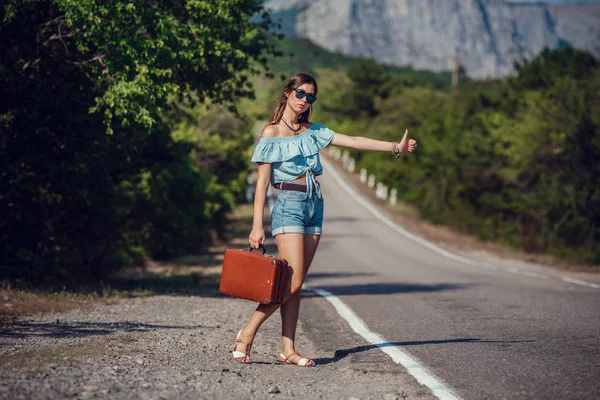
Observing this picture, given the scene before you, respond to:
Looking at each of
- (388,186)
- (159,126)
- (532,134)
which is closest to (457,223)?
(532,134)

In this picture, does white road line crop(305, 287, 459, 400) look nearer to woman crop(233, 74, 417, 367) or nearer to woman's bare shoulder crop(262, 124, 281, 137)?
woman crop(233, 74, 417, 367)

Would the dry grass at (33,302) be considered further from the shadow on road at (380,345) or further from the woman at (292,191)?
the shadow on road at (380,345)

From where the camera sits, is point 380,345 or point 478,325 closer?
point 380,345

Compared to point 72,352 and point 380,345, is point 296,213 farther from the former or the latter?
point 72,352

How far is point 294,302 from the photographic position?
6430 mm

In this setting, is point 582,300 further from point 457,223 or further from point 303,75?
point 457,223

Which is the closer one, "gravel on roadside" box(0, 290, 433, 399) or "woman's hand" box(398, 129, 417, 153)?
"gravel on roadside" box(0, 290, 433, 399)

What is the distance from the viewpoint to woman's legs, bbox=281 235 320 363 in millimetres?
6277

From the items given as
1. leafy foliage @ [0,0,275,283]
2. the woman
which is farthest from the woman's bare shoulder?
leafy foliage @ [0,0,275,283]

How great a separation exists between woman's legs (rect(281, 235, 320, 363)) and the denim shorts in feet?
0.29

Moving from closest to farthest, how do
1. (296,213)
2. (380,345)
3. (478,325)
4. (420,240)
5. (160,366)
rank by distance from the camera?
(160,366)
(296,213)
(380,345)
(478,325)
(420,240)

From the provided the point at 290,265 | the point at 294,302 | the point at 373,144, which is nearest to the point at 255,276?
the point at 290,265

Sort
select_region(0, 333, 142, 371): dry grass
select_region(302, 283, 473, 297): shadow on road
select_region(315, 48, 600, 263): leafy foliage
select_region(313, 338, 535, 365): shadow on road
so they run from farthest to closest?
1. select_region(315, 48, 600, 263): leafy foliage
2. select_region(302, 283, 473, 297): shadow on road
3. select_region(313, 338, 535, 365): shadow on road
4. select_region(0, 333, 142, 371): dry grass

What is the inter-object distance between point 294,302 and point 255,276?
0.50 m
